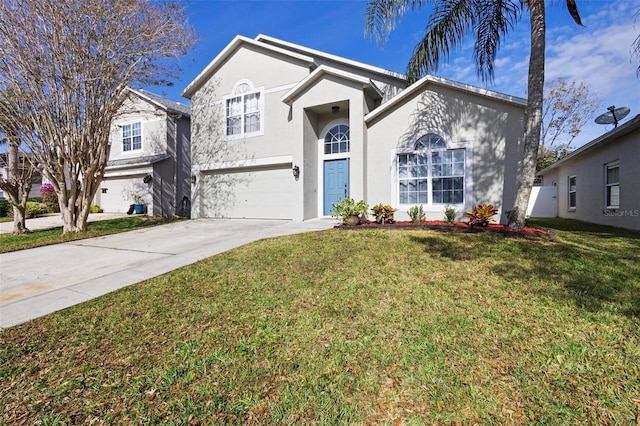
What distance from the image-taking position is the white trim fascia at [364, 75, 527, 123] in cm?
877

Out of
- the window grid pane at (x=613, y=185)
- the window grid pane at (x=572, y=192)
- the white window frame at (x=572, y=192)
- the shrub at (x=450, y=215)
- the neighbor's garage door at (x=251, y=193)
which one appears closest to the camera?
the shrub at (x=450, y=215)

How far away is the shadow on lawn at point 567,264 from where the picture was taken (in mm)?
3898

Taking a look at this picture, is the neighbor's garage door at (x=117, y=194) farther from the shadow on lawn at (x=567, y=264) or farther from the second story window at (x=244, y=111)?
the shadow on lawn at (x=567, y=264)

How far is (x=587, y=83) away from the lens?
2422 cm


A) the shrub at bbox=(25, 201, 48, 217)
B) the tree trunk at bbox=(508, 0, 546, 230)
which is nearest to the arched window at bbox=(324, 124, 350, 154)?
the tree trunk at bbox=(508, 0, 546, 230)

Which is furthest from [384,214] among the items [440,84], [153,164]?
[153,164]

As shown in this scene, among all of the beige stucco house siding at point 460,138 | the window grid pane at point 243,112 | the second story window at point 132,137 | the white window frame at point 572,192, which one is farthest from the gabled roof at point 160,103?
Answer: the white window frame at point 572,192

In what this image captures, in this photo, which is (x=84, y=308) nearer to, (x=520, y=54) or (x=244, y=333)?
(x=244, y=333)

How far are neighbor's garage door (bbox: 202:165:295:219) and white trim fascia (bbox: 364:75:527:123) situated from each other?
4.27 m

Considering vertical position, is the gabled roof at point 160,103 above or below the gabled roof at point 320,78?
above

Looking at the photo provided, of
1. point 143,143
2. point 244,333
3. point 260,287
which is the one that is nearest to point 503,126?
point 260,287

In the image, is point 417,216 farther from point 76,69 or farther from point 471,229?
point 76,69

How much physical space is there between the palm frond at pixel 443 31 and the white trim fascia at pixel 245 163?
5.76 meters

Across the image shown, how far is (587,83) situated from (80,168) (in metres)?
33.8
